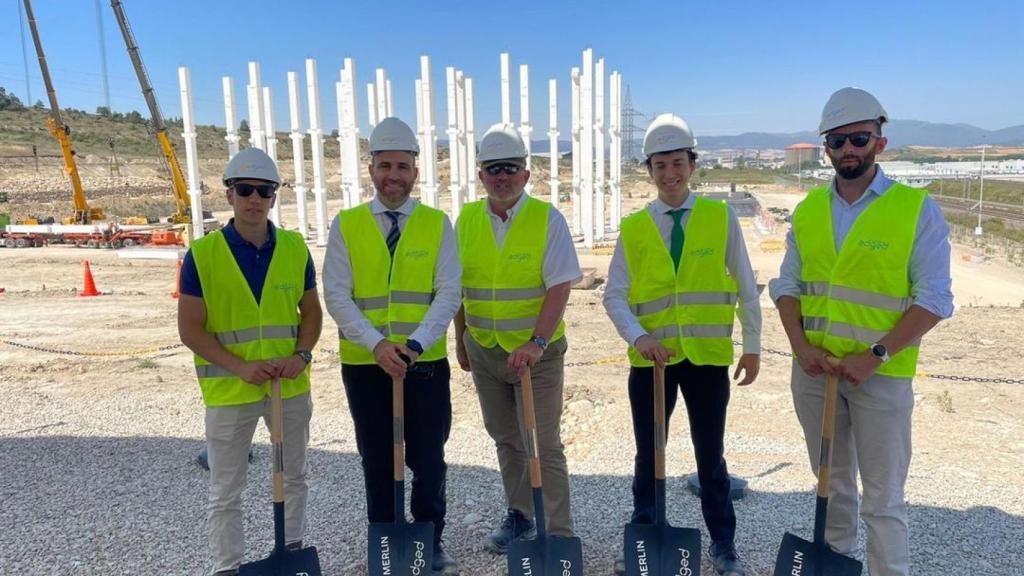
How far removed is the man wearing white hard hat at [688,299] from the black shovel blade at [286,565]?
183cm

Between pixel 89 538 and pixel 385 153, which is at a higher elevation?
pixel 385 153

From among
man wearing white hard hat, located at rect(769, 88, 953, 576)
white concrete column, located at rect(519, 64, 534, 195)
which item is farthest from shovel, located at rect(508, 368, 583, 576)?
white concrete column, located at rect(519, 64, 534, 195)

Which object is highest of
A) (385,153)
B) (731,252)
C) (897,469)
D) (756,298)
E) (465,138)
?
(465,138)

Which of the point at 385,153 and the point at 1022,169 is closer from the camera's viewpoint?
the point at 385,153

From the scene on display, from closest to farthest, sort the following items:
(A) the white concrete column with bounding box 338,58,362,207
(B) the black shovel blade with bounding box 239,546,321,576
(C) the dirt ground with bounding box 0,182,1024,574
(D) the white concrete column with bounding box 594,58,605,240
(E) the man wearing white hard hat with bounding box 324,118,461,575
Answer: (B) the black shovel blade with bounding box 239,546,321,576 → (E) the man wearing white hard hat with bounding box 324,118,461,575 → (C) the dirt ground with bounding box 0,182,1024,574 → (A) the white concrete column with bounding box 338,58,362,207 → (D) the white concrete column with bounding box 594,58,605,240

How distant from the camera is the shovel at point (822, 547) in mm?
3203

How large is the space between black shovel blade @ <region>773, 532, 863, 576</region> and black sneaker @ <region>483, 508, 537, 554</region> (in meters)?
1.42

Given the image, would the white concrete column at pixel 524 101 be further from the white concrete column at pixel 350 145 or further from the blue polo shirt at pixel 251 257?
the blue polo shirt at pixel 251 257

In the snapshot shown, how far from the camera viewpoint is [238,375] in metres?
3.44

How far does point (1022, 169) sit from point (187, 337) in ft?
416

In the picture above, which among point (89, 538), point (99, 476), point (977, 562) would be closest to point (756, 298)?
point (977, 562)

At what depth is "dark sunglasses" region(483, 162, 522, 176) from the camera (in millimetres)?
3691

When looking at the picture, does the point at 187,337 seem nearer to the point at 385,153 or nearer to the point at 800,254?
the point at 385,153

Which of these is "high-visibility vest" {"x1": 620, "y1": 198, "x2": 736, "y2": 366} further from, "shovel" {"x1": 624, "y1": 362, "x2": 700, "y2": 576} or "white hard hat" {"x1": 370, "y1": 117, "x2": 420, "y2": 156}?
"white hard hat" {"x1": 370, "y1": 117, "x2": 420, "y2": 156}
